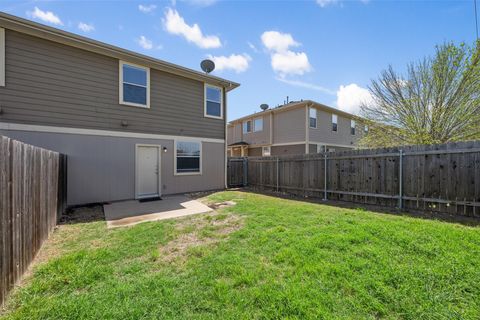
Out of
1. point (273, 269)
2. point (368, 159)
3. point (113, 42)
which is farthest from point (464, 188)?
point (113, 42)

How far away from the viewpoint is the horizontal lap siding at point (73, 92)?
6.00 meters

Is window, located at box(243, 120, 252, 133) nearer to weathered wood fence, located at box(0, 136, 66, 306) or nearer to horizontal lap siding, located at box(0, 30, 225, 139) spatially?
horizontal lap siding, located at box(0, 30, 225, 139)

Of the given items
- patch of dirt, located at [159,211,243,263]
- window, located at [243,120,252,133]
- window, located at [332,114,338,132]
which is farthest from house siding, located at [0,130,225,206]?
window, located at [332,114,338,132]

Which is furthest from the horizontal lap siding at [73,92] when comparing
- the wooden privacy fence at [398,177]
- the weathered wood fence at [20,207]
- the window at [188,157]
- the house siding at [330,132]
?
the house siding at [330,132]

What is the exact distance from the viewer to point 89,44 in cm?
684

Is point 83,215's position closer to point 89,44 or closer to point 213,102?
point 89,44

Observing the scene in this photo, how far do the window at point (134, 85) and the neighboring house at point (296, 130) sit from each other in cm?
1044

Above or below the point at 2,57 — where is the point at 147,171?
below

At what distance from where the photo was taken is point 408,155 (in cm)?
604

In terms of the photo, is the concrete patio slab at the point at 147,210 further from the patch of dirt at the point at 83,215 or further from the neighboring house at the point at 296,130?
the neighboring house at the point at 296,130

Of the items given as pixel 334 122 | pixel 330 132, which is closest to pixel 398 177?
pixel 330 132

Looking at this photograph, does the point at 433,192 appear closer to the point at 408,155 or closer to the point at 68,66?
the point at 408,155

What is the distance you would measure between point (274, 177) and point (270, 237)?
22.7 ft

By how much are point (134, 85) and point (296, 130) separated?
11221 mm
